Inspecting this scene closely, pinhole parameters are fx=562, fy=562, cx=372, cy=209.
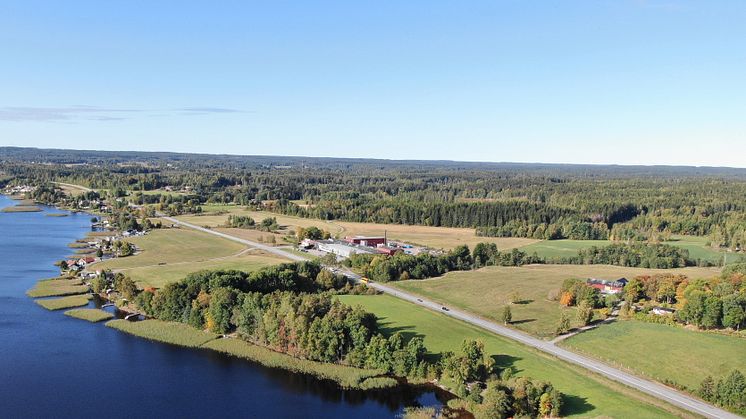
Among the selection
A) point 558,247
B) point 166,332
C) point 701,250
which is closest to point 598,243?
point 558,247

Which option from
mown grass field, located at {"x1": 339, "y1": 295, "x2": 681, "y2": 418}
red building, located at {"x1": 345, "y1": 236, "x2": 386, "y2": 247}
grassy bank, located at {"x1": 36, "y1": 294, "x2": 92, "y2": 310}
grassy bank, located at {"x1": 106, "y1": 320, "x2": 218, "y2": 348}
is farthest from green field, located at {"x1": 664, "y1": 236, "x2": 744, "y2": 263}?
grassy bank, located at {"x1": 36, "y1": 294, "x2": 92, "y2": 310}

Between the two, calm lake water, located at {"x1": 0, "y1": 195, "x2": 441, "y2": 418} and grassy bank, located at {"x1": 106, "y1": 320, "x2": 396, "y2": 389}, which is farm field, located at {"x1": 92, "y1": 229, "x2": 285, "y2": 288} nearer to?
grassy bank, located at {"x1": 106, "y1": 320, "x2": 396, "y2": 389}

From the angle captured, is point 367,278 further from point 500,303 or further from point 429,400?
point 429,400

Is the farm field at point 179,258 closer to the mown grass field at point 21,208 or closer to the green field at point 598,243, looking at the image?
the green field at point 598,243

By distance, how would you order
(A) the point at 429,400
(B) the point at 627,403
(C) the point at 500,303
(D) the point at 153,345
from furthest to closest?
(C) the point at 500,303, (D) the point at 153,345, (A) the point at 429,400, (B) the point at 627,403

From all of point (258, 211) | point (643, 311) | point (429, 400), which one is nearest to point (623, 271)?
point (643, 311)

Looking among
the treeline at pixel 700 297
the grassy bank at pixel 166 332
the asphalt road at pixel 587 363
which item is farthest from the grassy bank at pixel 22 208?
the treeline at pixel 700 297

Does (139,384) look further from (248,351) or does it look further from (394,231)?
(394,231)
